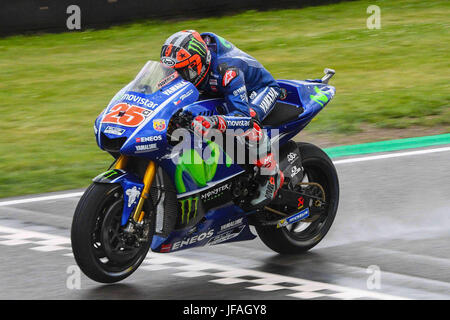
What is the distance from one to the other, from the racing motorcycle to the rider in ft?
0.30

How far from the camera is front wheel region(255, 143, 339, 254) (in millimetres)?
7426

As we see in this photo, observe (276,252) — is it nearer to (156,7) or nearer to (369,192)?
(369,192)

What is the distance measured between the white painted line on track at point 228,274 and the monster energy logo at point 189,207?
513 mm

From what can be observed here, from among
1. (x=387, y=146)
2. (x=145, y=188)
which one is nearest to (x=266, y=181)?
(x=145, y=188)

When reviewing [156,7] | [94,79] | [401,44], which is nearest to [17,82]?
[94,79]

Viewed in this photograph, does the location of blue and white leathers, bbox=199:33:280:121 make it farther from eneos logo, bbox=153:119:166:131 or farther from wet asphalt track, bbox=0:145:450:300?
wet asphalt track, bbox=0:145:450:300

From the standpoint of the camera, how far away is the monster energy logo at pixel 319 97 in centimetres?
760

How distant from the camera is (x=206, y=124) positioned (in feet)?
20.7

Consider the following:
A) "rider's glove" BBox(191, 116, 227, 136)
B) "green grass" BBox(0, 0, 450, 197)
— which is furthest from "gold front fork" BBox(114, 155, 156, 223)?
"green grass" BBox(0, 0, 450, 197)

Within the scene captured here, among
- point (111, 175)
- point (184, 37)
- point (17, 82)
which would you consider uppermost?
point (184, 37)

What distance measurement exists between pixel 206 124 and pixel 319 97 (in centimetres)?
163

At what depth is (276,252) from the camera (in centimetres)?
757

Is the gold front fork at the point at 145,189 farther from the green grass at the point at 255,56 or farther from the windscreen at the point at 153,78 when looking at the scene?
the green grass at the point at 255,56

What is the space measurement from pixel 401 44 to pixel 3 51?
7.41 metres
